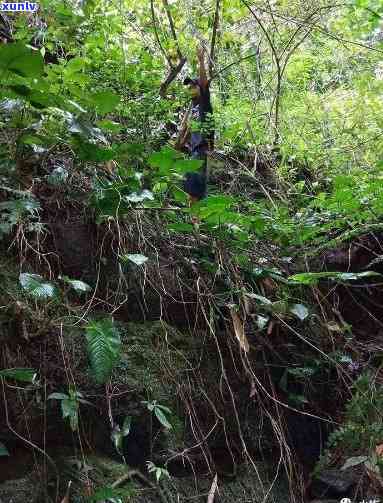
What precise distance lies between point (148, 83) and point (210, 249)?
1.18m

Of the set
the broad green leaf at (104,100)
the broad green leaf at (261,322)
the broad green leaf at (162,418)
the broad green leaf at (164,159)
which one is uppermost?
the broad green leaf at (104,100)

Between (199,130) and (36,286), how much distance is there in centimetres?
165

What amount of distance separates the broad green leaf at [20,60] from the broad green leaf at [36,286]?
0.74 m

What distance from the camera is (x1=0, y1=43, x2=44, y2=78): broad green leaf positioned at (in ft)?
5.55

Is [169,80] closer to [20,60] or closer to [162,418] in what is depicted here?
[20,60]

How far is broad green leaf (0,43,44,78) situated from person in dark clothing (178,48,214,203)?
1.35 metres

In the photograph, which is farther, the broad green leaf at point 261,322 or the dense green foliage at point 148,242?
the broad green leaf at point 261,322

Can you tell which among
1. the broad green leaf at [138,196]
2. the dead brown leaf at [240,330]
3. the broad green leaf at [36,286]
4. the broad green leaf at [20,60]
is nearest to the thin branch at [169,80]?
the broad green leaf at [138,196]

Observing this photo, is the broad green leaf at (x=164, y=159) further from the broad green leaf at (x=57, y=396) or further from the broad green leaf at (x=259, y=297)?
the broad green leaf at (x=57, y=396)

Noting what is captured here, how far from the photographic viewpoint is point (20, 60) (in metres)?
1.72

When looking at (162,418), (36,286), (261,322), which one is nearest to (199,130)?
(261,322)

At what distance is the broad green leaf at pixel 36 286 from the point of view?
5.65ft

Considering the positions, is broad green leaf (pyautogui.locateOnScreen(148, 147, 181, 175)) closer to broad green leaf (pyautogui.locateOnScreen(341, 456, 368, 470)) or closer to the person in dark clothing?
the person in dark clothing

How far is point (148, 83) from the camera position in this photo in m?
3.00
